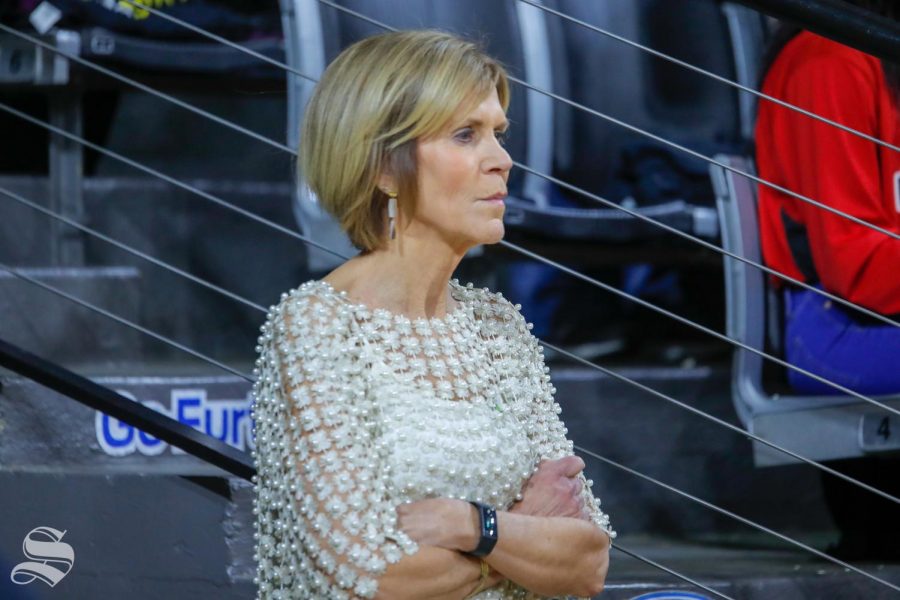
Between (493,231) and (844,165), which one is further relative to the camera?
(844,165)

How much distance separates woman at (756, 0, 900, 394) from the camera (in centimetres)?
271

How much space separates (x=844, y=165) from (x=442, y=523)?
1522 mm

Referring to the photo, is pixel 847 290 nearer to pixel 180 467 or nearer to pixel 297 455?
pixel 180 467

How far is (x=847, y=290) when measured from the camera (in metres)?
2.76

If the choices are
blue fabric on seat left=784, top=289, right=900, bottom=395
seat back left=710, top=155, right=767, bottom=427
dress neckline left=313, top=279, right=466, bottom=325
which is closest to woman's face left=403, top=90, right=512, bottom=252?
dress neckline left=313, top=279, right=466, bottom=325

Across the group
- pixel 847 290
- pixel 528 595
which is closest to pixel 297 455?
pixel 528 595

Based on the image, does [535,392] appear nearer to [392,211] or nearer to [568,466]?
[568,466]

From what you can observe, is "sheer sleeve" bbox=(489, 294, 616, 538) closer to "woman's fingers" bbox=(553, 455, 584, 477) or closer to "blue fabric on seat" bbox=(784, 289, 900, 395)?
"woman's fingers" bbox=(553, 455, 584, 477)

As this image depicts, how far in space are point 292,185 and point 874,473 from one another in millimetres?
1760

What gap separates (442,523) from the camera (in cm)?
155

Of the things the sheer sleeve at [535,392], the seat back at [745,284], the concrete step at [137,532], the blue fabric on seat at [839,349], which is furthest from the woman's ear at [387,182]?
the seat back at [745,284]

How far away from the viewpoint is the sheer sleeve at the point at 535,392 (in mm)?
1775

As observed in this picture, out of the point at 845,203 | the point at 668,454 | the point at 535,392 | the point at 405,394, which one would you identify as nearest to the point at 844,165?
the point at 845,203

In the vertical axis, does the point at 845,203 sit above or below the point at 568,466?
above
